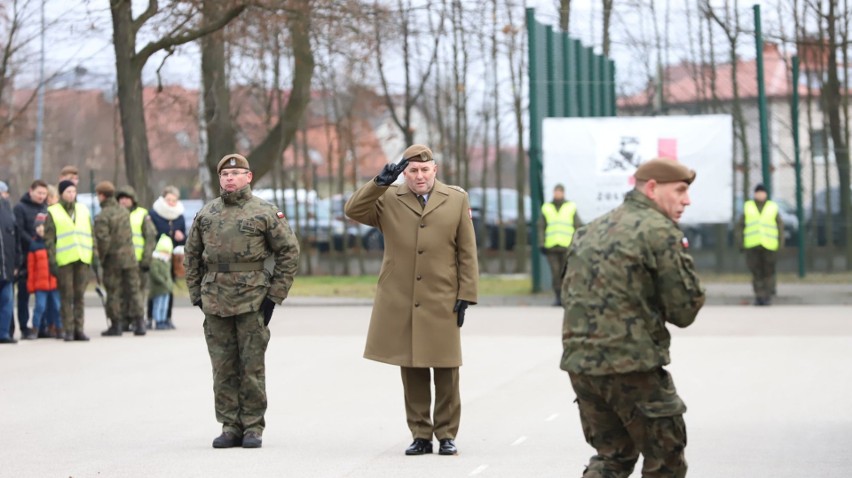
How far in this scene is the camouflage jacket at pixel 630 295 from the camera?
6305 mm

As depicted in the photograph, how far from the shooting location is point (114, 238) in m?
18.2

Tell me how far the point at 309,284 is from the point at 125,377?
16.2 m

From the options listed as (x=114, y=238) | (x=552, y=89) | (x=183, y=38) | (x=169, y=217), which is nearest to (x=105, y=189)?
(x=114, y=238)

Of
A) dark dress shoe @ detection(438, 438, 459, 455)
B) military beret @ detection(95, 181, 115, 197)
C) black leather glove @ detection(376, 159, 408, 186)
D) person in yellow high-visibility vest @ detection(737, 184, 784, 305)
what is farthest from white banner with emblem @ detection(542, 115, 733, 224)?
black leather glove @ detection(376, 159, 408, 186)

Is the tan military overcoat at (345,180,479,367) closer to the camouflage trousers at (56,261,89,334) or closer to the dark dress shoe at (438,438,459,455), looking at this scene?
the dark dress shoe at (438,438,459,455)

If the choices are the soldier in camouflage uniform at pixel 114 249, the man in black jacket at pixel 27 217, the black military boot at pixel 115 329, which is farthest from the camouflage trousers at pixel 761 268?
the man in black jacket at pixel 27 217

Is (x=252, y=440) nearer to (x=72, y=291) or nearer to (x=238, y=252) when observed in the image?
(x=238, y=252)

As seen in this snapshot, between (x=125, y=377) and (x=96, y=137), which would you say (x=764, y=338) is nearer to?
(x=125, y=377)

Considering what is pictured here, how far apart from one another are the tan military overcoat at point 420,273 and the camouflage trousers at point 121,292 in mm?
9276

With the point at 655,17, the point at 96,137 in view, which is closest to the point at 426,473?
the point at 655,17

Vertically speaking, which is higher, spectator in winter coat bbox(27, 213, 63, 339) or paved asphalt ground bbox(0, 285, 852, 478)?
spectator in winter coat bbox(27, 213, 63, 339)

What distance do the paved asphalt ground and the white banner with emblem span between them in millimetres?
6067

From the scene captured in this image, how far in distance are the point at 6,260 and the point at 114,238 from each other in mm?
1317

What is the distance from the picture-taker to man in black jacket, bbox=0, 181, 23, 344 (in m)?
17.4
